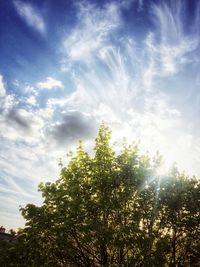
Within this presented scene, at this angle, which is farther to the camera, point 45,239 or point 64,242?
point 45,239

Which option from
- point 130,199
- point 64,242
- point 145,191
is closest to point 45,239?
point 64,242

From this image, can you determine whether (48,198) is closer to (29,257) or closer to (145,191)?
(29,257)

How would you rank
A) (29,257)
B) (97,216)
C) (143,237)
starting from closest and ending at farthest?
(143,237) < (97,216) < (29,257)

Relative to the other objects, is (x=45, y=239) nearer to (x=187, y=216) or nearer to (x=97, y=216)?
(x=97, y=216)

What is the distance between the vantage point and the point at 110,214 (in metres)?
18.8

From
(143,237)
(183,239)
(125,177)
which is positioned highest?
(125,177)

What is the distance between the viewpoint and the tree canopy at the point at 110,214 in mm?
16734

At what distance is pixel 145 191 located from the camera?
18.5m

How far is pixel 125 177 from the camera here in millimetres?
18500

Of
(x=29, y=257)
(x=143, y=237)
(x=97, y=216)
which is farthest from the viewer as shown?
(x=29, y=257)

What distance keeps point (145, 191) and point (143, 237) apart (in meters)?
3.07

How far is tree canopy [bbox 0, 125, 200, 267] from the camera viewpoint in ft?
54.9

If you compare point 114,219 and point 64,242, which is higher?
point 114,219

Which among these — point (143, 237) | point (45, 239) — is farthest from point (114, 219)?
point (45, 239)
